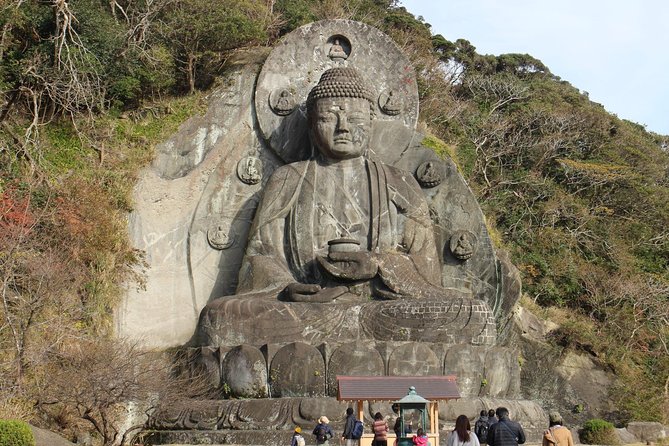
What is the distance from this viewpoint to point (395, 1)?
26312mm

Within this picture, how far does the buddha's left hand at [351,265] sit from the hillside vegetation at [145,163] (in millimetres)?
2504

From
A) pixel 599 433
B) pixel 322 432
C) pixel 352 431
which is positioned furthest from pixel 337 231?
pixel 352 431

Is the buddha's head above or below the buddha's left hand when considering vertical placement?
above

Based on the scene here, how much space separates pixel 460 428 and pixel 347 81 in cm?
650

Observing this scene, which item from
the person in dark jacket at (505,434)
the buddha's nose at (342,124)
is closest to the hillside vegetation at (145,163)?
the buddha's nose at (342,124)

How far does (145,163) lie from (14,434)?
20.0 ft

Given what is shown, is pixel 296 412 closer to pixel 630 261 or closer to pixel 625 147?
pixel 630 261

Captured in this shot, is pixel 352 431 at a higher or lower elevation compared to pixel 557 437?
lower

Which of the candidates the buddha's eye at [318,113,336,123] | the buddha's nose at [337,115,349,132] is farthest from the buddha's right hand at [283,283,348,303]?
the buddha's eye at [318,113,336,123]

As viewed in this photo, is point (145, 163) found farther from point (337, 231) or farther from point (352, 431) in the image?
point (352, 431)

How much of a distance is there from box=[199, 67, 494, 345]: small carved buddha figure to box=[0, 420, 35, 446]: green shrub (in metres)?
3.35

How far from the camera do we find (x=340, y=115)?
41.5ft

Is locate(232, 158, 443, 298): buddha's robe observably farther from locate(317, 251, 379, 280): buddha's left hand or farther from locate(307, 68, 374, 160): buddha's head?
locate(317, 251, 379, 280): buddha's left hand

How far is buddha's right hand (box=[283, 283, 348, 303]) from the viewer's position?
446 inches
